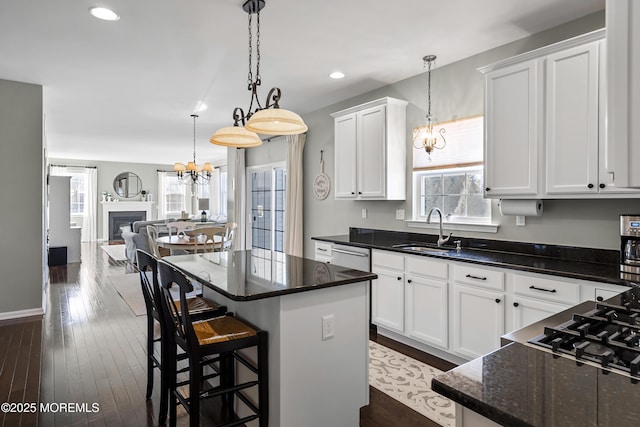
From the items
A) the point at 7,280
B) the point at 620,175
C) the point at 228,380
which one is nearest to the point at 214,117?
the point at 7,280

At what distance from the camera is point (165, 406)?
2305mm

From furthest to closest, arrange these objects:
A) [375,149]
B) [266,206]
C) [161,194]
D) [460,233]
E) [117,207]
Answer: [161,194], [117,207], [266,206], [375,149], [460,233]

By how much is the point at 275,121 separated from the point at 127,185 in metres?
11.8

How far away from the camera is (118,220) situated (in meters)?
12.2

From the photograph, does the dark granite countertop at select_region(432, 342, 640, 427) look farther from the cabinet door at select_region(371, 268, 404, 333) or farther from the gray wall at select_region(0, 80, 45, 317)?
the gray wall at select_region(0, 80, 45, 317)

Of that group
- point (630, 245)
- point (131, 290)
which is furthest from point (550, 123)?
point (131, 290)

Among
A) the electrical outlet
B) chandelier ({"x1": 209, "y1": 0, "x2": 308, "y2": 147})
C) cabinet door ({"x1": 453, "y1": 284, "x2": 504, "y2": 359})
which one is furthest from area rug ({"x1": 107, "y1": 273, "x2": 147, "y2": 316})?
cabinet door ({"x1": 453, "y1": 284, "x2": 504, "y2": 359})

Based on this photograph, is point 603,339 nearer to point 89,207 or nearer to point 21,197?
point 21,197

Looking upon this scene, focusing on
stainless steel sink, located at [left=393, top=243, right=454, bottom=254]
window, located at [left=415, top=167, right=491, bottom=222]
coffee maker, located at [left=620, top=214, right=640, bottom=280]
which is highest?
window, located at [left=415, top=167, right=491, bottom=222]

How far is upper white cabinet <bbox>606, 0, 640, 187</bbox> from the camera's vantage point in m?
0.95

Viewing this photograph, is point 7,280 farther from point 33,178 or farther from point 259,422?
point 259,422

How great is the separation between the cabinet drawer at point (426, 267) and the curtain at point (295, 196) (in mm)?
2741

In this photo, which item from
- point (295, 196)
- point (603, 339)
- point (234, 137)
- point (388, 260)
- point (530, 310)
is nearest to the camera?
point (603, 339)

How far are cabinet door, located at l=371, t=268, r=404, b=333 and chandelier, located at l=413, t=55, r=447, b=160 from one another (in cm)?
134
